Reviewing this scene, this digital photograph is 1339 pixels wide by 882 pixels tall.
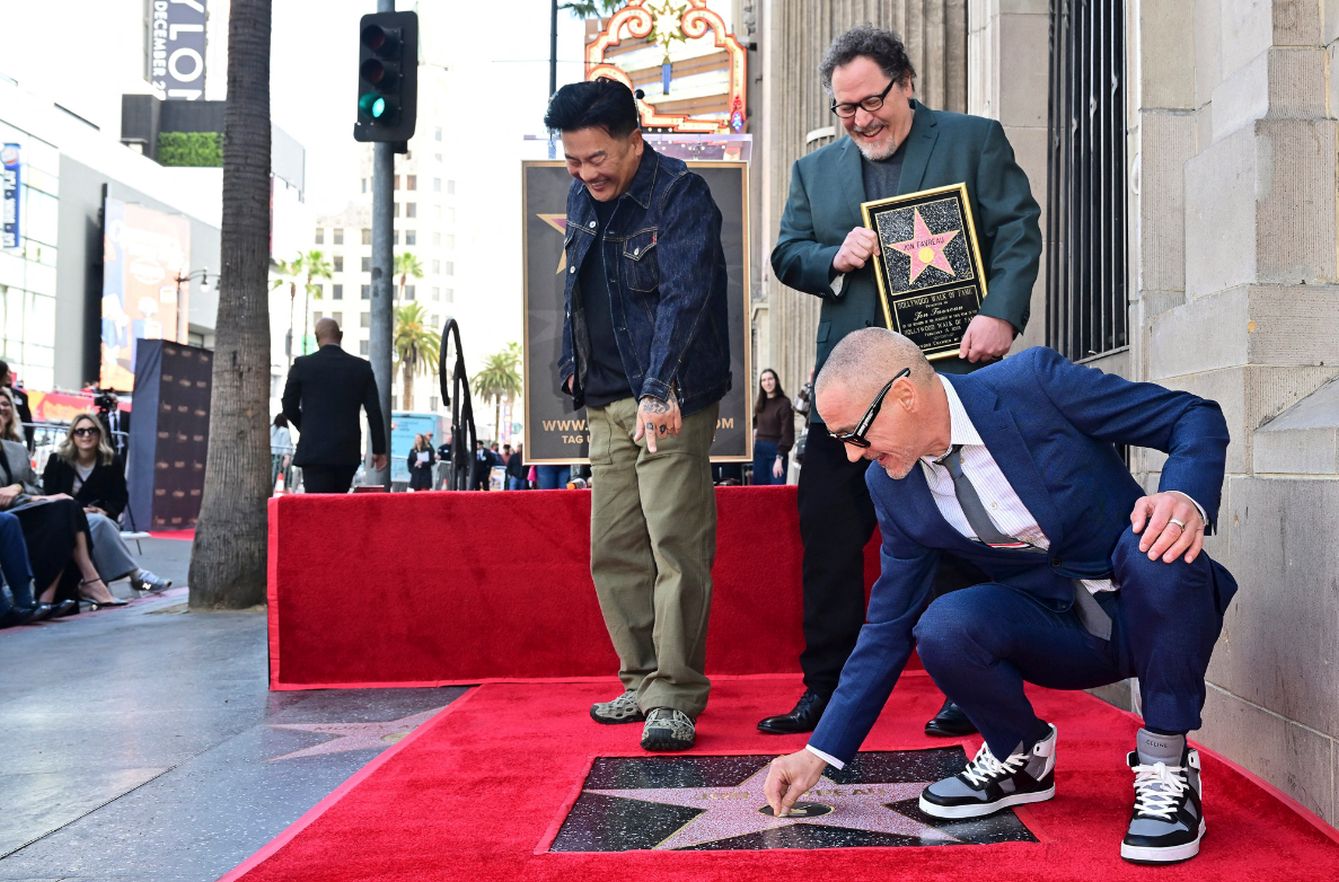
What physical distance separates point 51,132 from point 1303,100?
5415 centimetres

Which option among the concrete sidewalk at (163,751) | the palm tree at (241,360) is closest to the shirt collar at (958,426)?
the concrete sidewalk at (163,751)

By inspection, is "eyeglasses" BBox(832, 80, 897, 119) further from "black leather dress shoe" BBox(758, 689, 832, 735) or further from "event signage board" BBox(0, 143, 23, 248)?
"event signage board" BBox(0, 143, 23, 248)

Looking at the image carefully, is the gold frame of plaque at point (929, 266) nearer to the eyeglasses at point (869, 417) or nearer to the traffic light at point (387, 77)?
the eyeglasses at point (869, 417)

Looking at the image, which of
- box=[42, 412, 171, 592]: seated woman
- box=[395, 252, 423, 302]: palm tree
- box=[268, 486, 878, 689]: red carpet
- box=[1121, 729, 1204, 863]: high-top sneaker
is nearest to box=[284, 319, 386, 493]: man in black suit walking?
box=[42, 412, 171, 592]: seated woman

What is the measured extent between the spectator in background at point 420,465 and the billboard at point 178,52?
63.2m

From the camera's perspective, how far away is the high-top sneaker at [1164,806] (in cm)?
251

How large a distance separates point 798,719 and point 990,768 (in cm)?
108

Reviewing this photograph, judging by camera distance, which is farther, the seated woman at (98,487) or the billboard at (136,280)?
the billboard at (136,280)

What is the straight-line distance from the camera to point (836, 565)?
3957 mm

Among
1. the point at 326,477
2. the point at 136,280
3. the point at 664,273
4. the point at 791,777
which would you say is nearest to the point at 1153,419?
the point at 791,777

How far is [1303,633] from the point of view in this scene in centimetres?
300

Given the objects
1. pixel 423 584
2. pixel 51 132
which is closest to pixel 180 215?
pixel 51 132

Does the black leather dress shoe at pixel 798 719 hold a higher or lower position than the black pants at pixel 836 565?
lower

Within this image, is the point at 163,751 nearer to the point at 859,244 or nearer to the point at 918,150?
the point at 859,244
